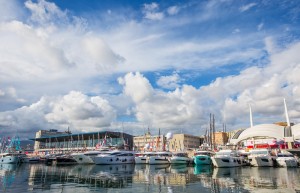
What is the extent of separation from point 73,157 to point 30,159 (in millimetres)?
46389

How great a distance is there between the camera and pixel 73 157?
291 feet

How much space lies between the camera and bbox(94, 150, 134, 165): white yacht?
8606 cm

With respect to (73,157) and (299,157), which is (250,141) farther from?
(73,157)

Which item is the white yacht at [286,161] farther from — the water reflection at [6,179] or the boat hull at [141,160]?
the water reflection at [6,179]

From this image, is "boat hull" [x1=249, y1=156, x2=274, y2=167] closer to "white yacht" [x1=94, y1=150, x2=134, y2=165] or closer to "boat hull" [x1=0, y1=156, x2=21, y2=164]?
"white yacht" [x1=94, y1=150, x2=134, y2=165]

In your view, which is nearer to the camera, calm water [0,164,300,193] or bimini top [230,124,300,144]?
calm water [0,164,300,193]

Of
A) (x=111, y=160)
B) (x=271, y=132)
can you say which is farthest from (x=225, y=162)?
(x=271, y=132)

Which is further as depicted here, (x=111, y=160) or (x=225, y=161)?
(x=111, y=160)

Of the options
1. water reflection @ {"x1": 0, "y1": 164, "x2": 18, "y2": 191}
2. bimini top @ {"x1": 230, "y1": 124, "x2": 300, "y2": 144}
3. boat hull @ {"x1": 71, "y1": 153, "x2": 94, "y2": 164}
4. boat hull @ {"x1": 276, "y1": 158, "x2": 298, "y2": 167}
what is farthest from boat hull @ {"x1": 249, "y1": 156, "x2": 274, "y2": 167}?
water reflection @ {"x1": 0, "y1": 164, "x2": 18, "y2": 191}

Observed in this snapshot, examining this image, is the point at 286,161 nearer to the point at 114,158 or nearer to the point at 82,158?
the point at 114,158

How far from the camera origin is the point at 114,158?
292ft

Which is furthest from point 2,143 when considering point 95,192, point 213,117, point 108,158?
point 95,192

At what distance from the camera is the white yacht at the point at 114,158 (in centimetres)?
8606

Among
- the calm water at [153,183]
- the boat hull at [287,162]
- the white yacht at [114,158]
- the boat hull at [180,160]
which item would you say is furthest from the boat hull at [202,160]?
the white yacht at [114,158]
